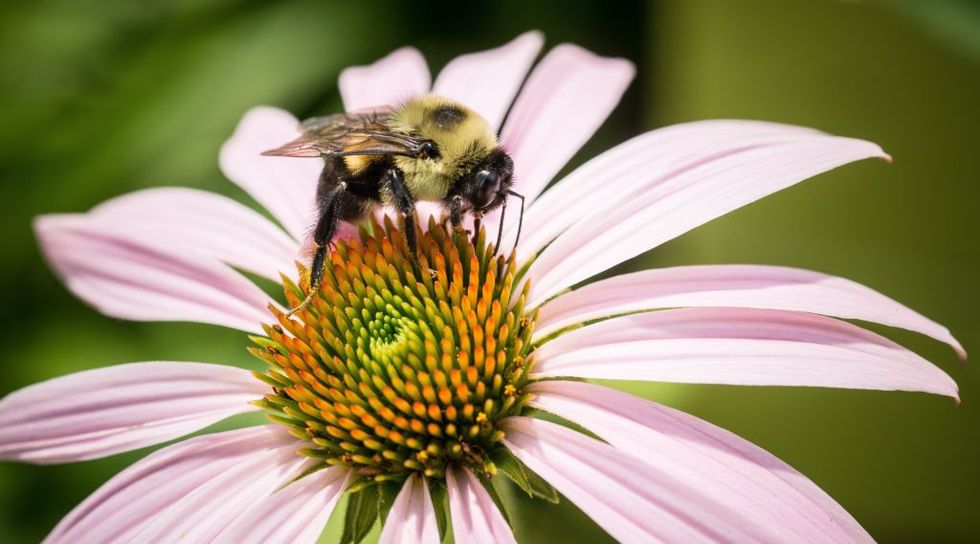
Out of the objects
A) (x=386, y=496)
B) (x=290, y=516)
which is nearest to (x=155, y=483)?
(x=290, y=516)

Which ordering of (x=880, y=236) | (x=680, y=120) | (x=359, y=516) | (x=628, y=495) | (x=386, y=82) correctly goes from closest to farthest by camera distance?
1. (x=628, y=495)
2. (x=359, y=516)
3. (x=386, y=82)
4. (x=880, y=236)
5. (x=680, y=120)

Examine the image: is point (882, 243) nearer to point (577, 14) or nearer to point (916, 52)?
point (916, 52)

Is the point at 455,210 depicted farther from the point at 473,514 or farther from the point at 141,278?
the point at 141,278

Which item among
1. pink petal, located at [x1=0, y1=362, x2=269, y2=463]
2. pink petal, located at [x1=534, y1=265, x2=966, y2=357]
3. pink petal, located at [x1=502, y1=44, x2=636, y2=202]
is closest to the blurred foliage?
pink petal, located at [x1=502, y1=44, x2=636, y2=202]

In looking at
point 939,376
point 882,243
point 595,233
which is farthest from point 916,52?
point 939,376

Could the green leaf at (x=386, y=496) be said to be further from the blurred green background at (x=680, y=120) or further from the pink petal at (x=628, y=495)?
the blurred green background at (x=680, y=120)
